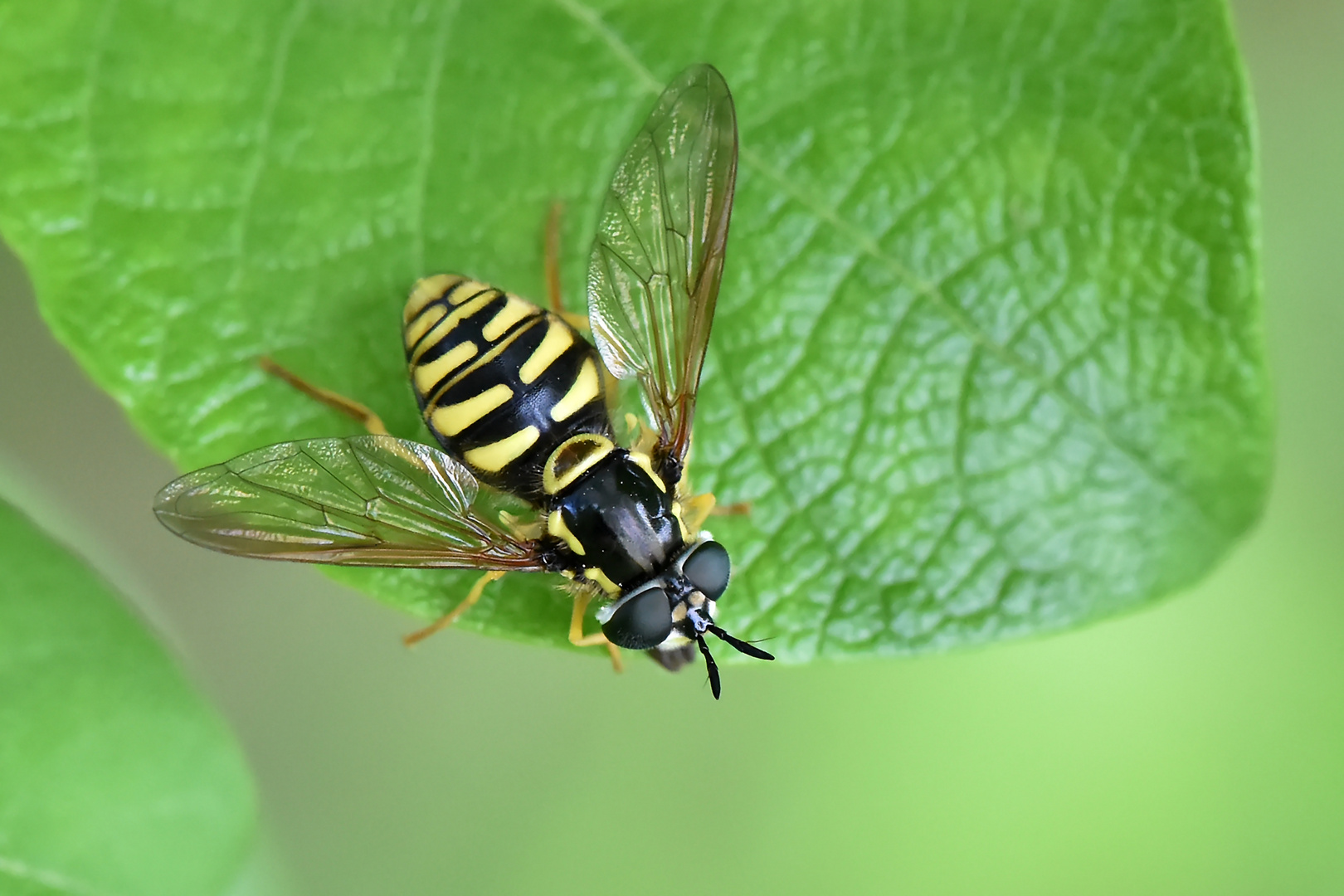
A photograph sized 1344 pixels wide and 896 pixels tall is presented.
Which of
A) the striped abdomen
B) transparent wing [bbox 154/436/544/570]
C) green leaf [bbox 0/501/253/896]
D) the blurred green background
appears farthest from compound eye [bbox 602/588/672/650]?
the blurred green background

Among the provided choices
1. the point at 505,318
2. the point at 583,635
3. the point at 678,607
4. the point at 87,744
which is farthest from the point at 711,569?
the point at 87,744

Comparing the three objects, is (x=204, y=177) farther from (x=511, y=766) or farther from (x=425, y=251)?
(x=511, y=766)

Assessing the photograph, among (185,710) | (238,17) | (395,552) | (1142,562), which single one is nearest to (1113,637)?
(1142,562)

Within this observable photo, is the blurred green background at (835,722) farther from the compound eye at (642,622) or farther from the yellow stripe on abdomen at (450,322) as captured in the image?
the yellow stripe on abdomen at (450,322)

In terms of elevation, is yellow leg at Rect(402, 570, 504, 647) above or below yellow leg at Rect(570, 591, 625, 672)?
below

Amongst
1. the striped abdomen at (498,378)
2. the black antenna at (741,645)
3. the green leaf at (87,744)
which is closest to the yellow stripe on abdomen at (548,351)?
the striped abdomen at (498,378)

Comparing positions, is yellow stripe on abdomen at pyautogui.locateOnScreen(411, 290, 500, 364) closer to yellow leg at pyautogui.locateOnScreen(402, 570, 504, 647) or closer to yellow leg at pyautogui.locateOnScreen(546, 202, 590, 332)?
yellow leg at pyautogui.locateOnScreen(546, 202, 590, 332)

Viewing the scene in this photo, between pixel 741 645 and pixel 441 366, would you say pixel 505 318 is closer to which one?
pixel 441 366
